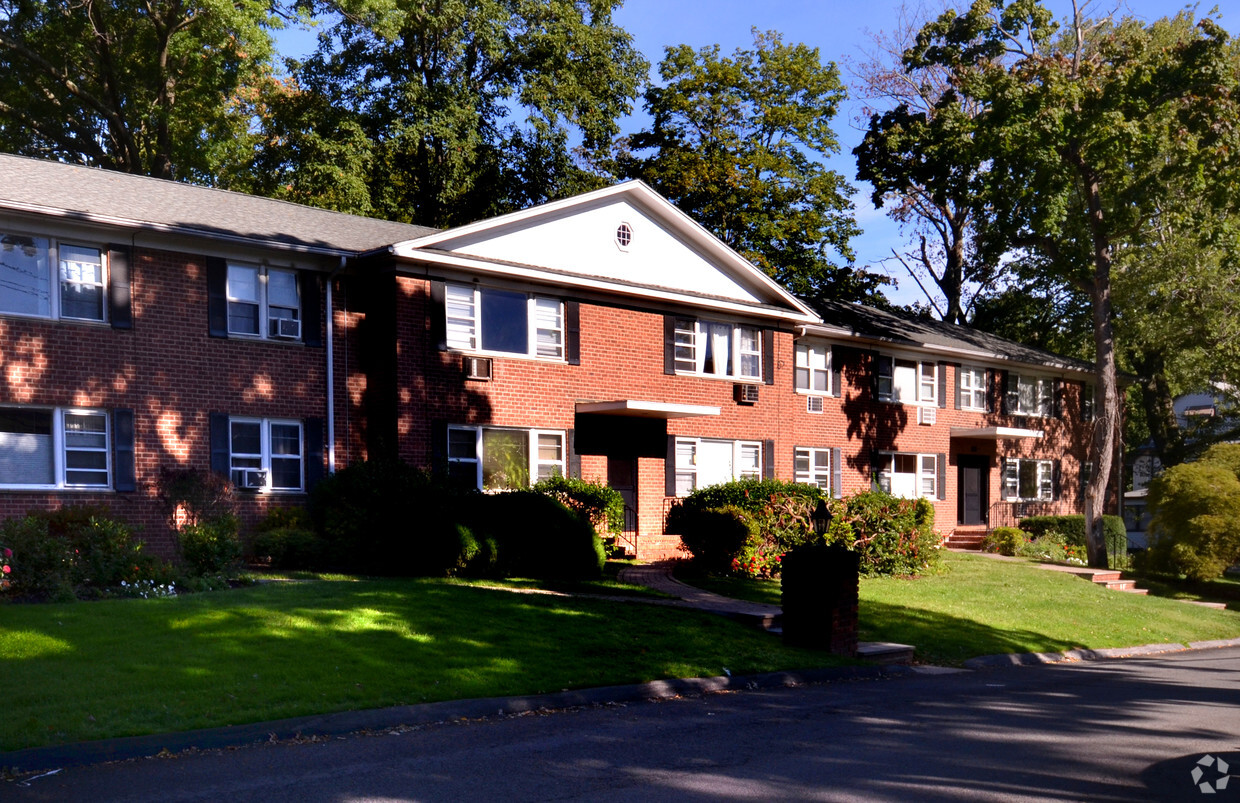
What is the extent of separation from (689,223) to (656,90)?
13.8 meters

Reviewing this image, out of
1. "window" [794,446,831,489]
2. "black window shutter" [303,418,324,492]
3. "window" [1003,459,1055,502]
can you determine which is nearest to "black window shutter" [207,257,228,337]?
"black window shutter" [303,418,324,492]

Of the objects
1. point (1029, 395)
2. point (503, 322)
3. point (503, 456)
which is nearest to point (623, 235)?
point (503, 322)

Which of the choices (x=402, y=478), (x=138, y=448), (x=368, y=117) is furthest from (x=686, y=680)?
(x=368, y=117)

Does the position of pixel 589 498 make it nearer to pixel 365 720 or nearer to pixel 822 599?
pixel 822 599

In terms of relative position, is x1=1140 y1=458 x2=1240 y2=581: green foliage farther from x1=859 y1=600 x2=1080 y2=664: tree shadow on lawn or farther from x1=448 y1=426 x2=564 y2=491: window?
x1=448 y1=426 x2=564 y2=491: window

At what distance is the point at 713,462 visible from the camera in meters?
27.4

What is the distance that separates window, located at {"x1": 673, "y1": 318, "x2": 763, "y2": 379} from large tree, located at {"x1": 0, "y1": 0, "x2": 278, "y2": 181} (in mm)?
14554

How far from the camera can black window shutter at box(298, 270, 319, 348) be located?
21062 millimetres

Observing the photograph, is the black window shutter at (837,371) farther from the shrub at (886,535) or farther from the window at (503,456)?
the window at (503,456)

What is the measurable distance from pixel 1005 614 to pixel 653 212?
11.8m

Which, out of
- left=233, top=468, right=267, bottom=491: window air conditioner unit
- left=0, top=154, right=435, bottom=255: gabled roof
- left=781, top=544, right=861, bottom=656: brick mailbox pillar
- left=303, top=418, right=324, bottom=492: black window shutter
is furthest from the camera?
left=303, top=418, right=324, bottom=492: black window shutter

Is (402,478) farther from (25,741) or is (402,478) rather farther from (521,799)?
(521,799)

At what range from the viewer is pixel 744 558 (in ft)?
72.0

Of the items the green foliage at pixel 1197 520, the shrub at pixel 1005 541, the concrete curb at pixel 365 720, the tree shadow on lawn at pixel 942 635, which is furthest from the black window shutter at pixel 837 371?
the concrete curb at pixel 365 720
